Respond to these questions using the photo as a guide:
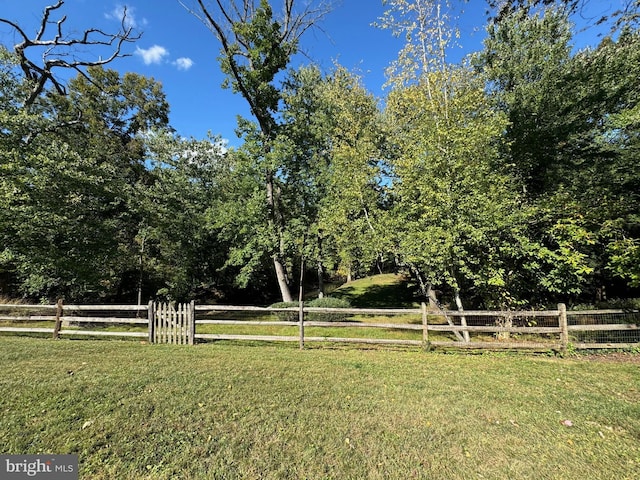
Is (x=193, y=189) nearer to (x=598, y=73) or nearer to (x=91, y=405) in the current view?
(x=91, y=405)

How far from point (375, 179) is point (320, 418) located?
1241cm

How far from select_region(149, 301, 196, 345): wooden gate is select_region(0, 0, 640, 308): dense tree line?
6090 millimetres

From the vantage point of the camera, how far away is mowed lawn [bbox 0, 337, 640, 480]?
319 cm

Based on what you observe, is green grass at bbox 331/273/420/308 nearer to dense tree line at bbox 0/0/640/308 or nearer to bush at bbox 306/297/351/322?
bush at bbox 306/297/351/322

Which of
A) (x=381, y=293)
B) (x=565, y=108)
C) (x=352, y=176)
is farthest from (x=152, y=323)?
(x=565, y=108)

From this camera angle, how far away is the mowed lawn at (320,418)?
3.19 meters

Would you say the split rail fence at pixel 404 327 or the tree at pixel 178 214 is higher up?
the tree at pixel 178 214

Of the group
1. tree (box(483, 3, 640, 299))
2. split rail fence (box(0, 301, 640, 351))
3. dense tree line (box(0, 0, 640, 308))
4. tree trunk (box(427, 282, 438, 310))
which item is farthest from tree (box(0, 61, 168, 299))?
tree (box(483, 3, 640, 299))

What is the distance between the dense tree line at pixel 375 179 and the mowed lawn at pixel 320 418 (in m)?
3.93

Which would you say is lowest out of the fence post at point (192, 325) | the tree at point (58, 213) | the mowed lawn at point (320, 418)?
the mowed lawn at point (320, 418)

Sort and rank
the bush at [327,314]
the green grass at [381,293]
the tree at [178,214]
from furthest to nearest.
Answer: the green grass at [381,293] → the tree at [178,214] → the bush at [327,314]

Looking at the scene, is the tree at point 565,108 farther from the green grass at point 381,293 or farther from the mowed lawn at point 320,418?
the green grass at point 381,293

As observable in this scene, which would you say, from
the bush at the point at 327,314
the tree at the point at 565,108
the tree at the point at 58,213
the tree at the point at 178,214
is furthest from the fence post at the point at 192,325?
the tree at the point at 565,108

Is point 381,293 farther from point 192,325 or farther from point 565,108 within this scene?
point 192,325
